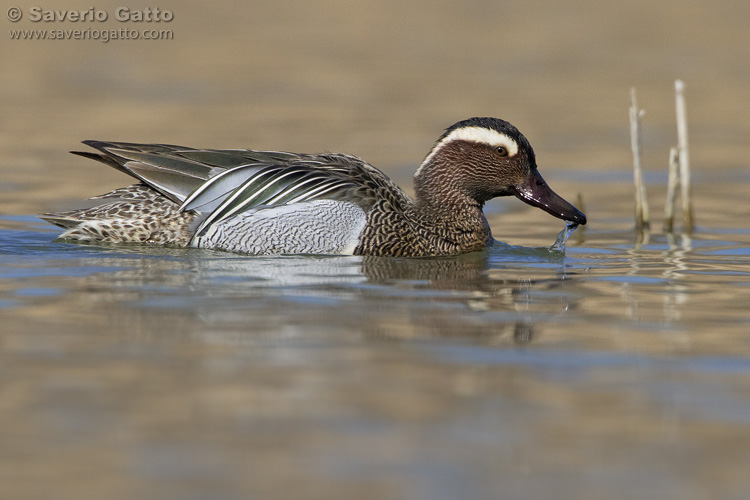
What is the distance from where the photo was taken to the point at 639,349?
5875 mm

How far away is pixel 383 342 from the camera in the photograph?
5.90 meters

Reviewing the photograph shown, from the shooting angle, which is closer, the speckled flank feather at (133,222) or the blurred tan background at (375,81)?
Result: the speckled flank feather at (133,222)

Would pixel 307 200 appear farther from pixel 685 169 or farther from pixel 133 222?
pixel 685 169

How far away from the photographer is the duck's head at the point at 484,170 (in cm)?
887

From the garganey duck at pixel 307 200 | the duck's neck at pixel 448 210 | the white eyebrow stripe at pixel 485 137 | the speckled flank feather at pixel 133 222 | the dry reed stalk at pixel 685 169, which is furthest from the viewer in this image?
the dry reed stalk at pixel 685 169

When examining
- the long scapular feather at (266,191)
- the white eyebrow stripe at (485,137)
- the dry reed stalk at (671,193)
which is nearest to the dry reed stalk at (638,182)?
the dry reed stalk at (671,193)

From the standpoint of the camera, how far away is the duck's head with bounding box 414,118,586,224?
887 cm

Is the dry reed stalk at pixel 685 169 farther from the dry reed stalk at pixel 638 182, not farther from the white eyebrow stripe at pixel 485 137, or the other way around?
the white eyebrow stripe at pixel 485 137

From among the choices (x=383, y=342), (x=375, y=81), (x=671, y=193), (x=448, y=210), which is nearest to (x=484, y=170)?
(x=448, y=210)

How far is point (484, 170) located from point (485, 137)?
0.84 feet

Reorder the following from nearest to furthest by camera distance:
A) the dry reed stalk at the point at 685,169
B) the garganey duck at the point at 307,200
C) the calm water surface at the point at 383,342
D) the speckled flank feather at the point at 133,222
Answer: the calm water surface at the point at 383,342, the garganey duck at the point at 307,200, the speckled flank feather at the point at 133,222, the dry reed stalk at the point at 685,169

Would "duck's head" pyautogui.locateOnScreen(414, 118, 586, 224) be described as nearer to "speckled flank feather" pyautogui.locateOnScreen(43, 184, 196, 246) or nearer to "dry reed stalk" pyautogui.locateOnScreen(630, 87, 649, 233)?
"dry reed stalk" pyautogui.locateOnScreen(630, 87, 649, 233)

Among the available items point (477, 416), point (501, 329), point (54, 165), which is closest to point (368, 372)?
point (477, 416)

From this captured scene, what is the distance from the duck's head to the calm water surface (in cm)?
42
